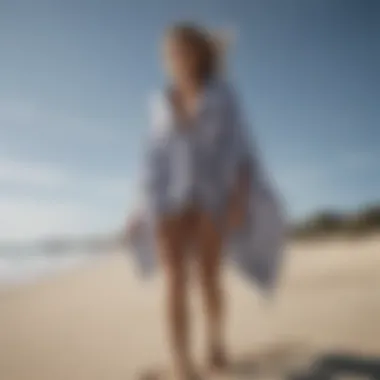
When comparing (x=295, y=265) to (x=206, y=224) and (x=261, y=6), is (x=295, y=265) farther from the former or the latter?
(x=261, y=6)

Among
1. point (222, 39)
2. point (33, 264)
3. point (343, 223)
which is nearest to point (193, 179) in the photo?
point (222, 39)

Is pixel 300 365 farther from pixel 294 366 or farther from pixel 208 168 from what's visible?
pixel 208 168

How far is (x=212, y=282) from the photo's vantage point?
3.94 feet

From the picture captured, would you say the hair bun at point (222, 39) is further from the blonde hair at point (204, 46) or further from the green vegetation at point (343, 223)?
the green vegetation at point (343, 223)

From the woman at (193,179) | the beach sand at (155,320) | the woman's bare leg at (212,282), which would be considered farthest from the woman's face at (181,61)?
the beach sand at (155,320)

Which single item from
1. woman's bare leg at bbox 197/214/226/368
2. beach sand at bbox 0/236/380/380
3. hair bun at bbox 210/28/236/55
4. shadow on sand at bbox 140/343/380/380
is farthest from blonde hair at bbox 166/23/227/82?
shadow on sand at bbox 140/343/380/380

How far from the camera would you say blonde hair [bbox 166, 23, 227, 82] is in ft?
3.87

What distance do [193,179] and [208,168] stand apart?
0.13ft

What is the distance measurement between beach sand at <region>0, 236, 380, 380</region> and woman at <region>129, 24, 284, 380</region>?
0.10 metres

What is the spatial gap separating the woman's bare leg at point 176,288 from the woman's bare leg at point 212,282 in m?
0.05

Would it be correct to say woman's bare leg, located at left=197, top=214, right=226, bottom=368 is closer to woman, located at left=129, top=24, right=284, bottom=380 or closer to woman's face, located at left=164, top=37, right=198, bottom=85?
woman, located at left=129, top=24, right=284, bottom=380

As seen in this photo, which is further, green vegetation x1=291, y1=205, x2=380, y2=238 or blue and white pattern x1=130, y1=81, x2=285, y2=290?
green vegetation x1=291, y1=205, x2=380, y2=238

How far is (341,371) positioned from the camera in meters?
1.11

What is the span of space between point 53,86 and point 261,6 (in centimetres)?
61
